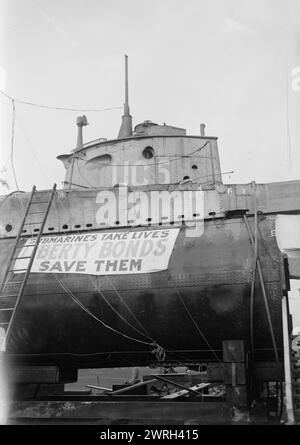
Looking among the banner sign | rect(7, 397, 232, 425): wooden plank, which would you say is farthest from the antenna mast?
rect(7, 397, 232, 425): wooden plank

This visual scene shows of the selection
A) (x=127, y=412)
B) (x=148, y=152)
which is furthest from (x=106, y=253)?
(x=148, y=152)

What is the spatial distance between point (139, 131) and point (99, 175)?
1870 millimetres

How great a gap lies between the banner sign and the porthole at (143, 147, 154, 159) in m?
5.78

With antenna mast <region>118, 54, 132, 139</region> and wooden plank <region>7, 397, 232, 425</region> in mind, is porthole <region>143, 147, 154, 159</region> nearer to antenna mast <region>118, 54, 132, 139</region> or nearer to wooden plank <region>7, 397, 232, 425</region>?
antenna mast <region>118, 54, 132, 139</region>

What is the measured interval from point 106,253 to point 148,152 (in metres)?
6.36

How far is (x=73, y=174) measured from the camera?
14.4 m

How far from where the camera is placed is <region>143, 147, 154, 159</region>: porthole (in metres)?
14.1

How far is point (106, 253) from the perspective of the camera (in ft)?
27.1

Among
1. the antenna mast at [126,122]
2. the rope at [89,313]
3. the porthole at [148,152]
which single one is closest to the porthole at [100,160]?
the porthole at [148,152]

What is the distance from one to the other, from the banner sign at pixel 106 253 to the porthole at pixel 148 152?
5775 mm

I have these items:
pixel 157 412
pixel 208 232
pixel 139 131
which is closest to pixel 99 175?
pixel 139 131

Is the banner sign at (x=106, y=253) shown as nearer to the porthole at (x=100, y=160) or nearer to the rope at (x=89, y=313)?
the rope at (x=89, y=313)

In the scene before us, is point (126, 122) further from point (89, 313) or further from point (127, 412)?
point (127, 412)
